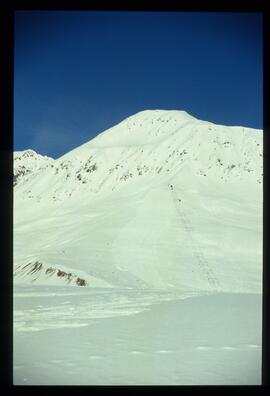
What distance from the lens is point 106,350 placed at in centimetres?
292

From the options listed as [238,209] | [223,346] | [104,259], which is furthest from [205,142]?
[223,346]

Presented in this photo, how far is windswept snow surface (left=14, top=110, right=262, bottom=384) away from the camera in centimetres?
328

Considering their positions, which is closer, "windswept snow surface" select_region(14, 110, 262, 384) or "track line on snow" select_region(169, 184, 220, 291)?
"windswept snow surface" select_region(14, 110, 262, 384)

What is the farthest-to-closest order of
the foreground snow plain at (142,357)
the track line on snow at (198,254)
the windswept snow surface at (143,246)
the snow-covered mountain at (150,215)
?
the snow-covered mountain at (150,215) < the track line on snow at (198,254) < the windswept snow surface at (143,246) < the foreground snow plain at (142,357)

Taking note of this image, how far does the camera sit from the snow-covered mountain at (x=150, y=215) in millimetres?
12719

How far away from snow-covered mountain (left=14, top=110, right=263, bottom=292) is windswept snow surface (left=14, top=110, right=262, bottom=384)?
0.07 m

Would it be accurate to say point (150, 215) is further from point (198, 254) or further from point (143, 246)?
point (198, 254)

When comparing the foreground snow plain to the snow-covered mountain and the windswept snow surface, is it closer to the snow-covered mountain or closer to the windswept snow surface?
the windswept snow surface

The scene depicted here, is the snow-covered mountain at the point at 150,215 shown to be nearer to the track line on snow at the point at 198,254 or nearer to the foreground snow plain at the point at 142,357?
the track line on snow at the point at 198,254

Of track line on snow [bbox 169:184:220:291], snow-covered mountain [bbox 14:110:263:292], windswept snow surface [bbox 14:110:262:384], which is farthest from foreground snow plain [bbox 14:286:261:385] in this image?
track line on snow [bbox 169:184:220:291]

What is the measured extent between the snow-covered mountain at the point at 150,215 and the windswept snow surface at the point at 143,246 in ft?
0.22

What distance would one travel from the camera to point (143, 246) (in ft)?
50.2

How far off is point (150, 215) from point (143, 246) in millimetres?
3288

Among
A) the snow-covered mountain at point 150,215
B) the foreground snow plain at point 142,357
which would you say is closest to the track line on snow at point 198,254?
the snow-covered mountain at point 150,215
